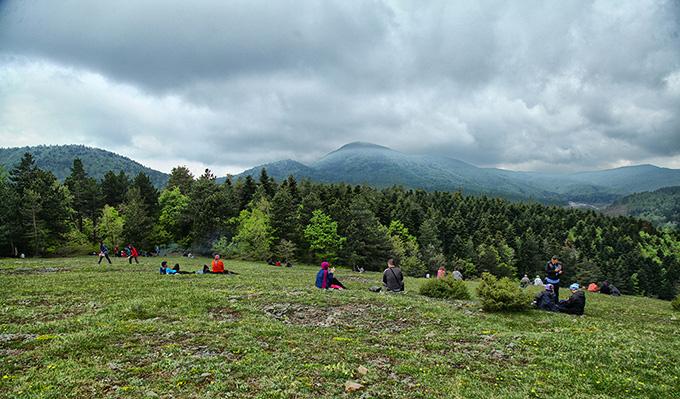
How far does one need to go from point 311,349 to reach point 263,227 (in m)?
62.7

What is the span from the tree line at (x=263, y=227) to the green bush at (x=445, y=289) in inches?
1836

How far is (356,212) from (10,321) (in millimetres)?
69705

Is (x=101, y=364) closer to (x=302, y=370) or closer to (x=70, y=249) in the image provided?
(x=302, y=370)

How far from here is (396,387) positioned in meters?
9.41

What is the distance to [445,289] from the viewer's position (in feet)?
80.5

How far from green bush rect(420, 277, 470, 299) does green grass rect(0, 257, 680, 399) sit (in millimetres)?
4287

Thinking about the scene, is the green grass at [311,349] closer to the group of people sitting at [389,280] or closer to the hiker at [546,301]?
the hiker at [546,301]

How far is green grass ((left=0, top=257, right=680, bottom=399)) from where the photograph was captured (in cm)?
925

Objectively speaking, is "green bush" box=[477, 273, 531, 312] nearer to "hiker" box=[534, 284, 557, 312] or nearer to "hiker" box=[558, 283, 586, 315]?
"hiker" box=[534, 284, 557, 312]

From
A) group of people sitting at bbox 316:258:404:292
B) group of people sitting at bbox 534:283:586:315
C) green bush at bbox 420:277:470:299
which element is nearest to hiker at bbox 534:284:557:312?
group of people sitting at bbox 534:283:586:315

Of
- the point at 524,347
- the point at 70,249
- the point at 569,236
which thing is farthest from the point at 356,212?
the point at 569,236

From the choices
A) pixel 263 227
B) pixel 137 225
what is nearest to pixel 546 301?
pixel 263 227

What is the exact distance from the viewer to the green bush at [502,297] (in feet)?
62.9

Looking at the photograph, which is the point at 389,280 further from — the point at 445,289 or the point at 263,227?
the point at 263,227
